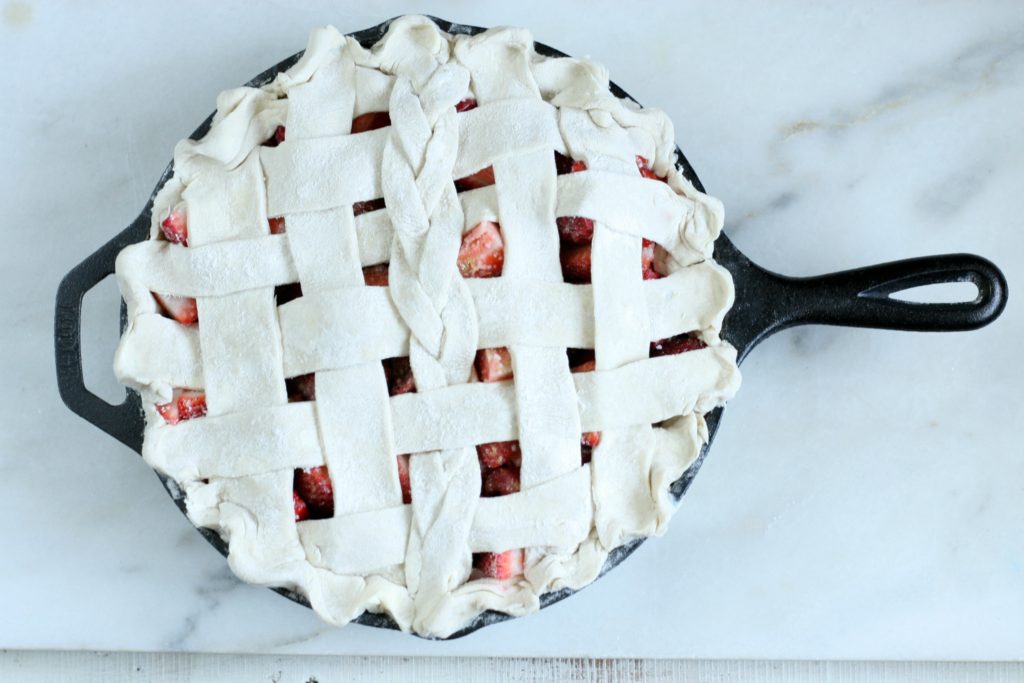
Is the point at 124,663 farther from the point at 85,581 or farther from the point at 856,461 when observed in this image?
the point at 856,461

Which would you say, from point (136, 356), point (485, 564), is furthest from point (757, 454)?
point (136, 356)

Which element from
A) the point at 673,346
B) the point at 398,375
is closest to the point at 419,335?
the point at 398,375

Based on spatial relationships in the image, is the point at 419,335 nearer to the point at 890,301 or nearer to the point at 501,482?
the point at 501,482

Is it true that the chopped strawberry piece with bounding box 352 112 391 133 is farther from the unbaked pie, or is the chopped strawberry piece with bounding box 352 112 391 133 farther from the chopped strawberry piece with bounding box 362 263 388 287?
the chopped strawberry piece with bounding box 362 263 388 287

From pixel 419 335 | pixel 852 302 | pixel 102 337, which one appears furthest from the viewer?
pixel 102 337

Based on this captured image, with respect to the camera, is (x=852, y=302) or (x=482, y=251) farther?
(x=852, y=302)

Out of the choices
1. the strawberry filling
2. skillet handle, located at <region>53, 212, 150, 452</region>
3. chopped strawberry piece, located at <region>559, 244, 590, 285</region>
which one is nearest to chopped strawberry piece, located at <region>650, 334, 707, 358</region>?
the strawberry filling
